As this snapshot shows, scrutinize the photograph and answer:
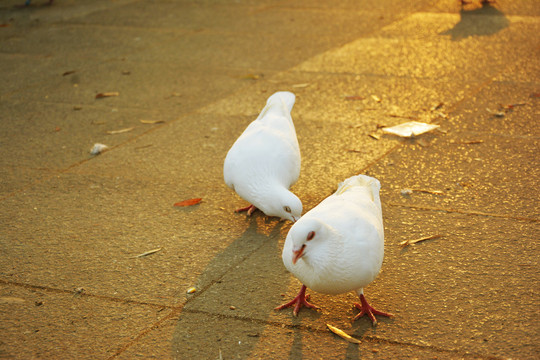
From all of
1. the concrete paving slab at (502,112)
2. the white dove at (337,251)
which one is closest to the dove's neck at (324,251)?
the white dove at (337,251)

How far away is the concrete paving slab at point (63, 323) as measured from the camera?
328 cm

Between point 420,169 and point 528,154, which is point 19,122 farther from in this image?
point 528,154

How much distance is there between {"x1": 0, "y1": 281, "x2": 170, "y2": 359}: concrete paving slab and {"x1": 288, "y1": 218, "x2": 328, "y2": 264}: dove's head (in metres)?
0.95

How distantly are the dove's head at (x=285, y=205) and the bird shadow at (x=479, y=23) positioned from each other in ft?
20.1

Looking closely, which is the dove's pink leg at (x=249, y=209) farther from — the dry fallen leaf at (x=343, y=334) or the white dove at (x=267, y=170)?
the dry fallen leaf at (x=343, y=334)

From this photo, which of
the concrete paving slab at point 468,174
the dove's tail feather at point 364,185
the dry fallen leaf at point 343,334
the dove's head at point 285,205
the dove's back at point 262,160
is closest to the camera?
the dry fallen leaf at point 343,334

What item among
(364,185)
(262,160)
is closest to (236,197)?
(262,160)

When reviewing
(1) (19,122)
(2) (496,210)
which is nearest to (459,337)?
(2) (496,210)

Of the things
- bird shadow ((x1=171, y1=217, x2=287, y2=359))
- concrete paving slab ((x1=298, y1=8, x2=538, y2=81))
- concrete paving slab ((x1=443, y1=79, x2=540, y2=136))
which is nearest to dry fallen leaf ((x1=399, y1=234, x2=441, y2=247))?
bird shadow ((x1=171, y1=217, x2=287, y2=359))

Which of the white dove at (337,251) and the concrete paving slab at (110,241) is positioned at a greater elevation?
the white dove at (337,251)

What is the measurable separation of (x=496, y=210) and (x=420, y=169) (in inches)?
35.5

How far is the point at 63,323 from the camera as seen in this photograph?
351cm

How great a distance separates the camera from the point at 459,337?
3273 millimetres

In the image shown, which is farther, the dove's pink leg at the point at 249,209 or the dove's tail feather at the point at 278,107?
the dove's tail feather at the point at 278,107
